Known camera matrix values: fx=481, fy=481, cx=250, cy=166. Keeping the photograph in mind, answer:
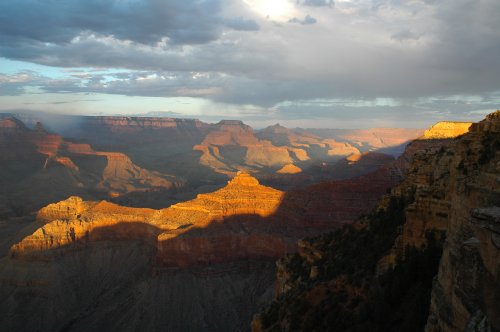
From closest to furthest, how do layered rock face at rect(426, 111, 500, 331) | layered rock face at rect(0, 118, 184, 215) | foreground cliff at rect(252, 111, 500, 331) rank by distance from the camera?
layered rock face at rect(426, 111, 500, 331), foreground cliff at rect(252, 111, 500, 331), layered rock face at rect(0, 118, 184, 215)

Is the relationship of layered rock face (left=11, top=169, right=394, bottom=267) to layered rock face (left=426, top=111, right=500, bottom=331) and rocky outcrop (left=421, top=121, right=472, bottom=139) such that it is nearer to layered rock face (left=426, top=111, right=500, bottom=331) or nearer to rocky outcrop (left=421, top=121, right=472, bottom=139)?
rocky outcrop (left=421, top=121, right=472, bottom=139)

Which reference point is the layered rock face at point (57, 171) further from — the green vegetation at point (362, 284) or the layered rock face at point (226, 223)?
the green vegetation at point (362, 284)

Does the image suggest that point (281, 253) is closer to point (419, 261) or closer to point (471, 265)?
point (419, 261)

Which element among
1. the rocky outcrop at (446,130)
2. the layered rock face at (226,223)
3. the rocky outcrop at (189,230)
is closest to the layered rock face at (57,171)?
the rocky outcrop at (189,230)

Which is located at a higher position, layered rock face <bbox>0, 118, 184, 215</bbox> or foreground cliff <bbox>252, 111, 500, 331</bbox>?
foreground cliff <bbox>252, 111, 500, 331</bbox>

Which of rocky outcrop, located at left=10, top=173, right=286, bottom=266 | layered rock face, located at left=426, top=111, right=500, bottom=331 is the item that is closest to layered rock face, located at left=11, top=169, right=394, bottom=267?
rocky outcrop, located at left=10, top=173, right=286, bottom=266

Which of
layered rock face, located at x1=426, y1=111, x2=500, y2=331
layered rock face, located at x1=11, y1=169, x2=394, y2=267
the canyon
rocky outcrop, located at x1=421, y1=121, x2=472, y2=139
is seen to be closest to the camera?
layered rock face, located at x1=426, y1=111, x2=500, y2=331

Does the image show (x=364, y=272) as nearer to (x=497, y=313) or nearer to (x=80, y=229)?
(x=497, y=313)

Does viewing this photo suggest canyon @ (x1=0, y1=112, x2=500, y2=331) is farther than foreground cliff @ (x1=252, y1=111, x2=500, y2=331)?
Yes
